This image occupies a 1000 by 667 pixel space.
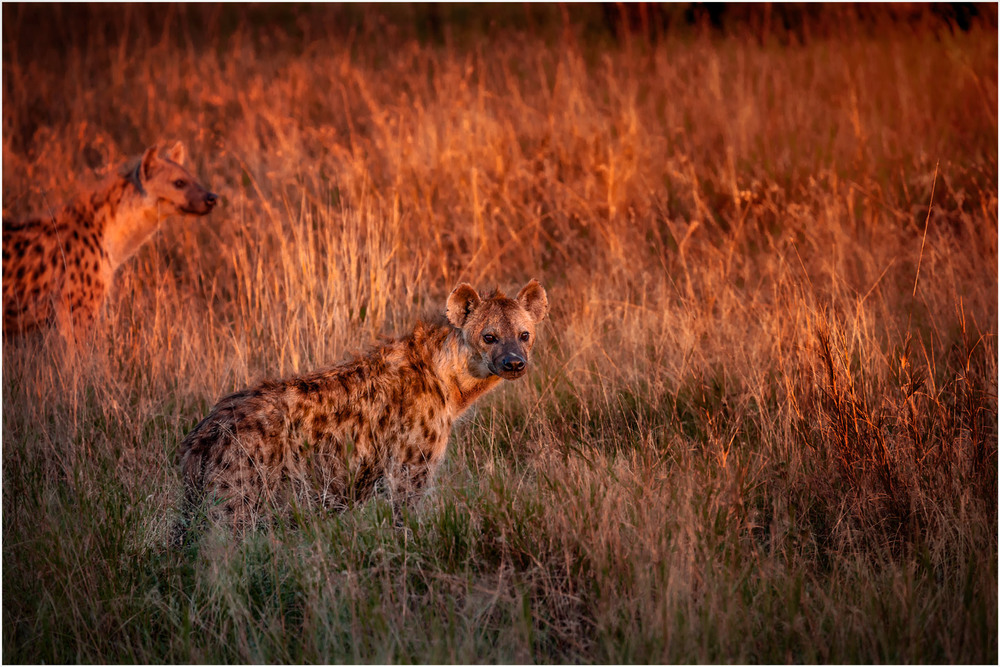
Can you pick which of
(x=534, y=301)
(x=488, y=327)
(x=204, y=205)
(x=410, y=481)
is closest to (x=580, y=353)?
(x=534, y=301)

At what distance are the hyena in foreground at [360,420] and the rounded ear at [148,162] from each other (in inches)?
141

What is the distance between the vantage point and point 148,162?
7.51 metres

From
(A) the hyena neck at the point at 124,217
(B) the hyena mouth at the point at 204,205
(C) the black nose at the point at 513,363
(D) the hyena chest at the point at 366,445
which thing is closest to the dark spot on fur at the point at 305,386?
(D) the hyena chest at the point at 366,445

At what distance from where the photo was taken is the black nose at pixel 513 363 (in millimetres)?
4758

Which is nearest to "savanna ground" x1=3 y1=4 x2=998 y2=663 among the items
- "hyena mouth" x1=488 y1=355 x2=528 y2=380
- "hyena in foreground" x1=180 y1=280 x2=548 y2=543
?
"hyena in foreground" x1=180 y1=280 x2=548 y2=543

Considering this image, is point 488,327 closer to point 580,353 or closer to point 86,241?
point 580,353

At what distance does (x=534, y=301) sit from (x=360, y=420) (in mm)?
1287

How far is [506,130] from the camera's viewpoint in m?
9.52

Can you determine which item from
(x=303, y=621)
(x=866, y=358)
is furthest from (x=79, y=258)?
(x=866, y=358)

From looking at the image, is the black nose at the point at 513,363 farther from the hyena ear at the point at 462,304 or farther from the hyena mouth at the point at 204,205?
the hyena mouth at the point at 204,205

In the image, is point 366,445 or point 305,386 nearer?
point 305,386

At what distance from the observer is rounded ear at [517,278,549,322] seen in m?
5.22

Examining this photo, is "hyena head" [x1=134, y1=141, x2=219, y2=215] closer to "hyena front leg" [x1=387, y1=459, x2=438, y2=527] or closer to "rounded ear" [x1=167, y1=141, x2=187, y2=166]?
"rounded ear" [x1=167, y1=141, x2=187, y2=166]

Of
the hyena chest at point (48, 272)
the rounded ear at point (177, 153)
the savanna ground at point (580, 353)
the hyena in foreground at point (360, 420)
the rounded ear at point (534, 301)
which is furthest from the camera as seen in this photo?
the rounded ear at point (177, 153)
